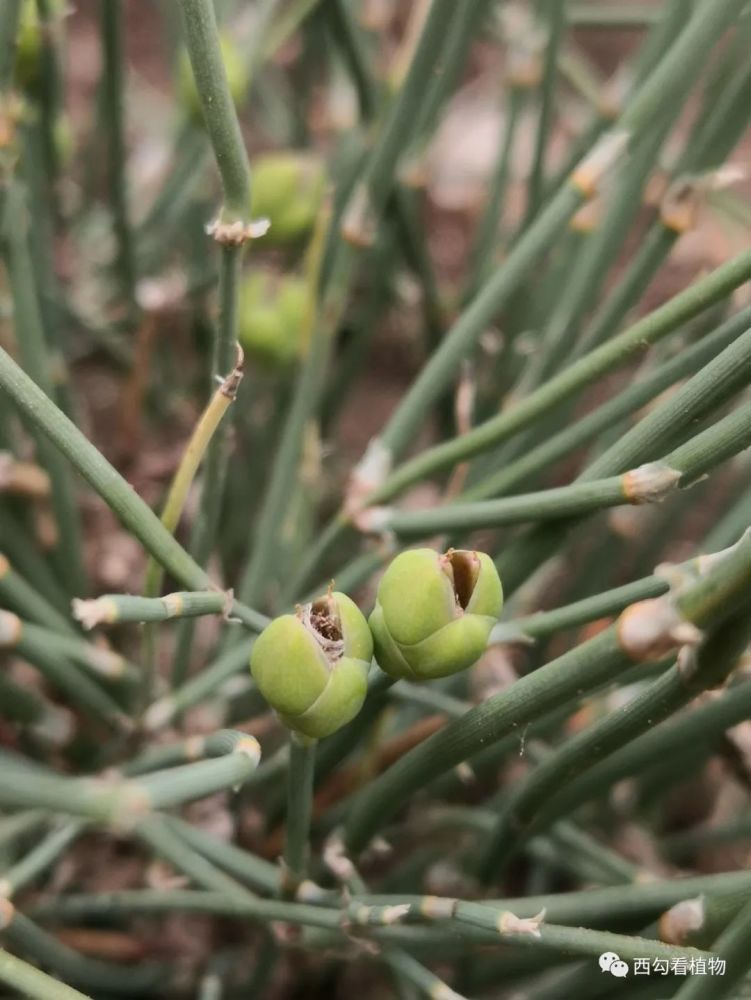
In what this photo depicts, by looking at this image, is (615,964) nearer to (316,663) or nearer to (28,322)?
(316,663)

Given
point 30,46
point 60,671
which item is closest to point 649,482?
point 60,671

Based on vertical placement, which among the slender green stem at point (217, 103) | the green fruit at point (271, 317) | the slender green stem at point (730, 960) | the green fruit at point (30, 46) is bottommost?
the slender green stem at point (730, 960)

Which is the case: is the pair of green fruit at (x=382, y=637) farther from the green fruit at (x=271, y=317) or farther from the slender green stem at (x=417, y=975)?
the green fruit at (x=271, y=317)

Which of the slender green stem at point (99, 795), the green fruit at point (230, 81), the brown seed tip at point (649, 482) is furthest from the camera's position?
the green fruit at point (230, 81)

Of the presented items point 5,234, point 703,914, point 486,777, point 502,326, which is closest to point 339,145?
point 502,326

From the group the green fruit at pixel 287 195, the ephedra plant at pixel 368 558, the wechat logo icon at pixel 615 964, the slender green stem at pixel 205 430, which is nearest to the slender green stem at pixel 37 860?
the ephedra plant at pixel 368 558

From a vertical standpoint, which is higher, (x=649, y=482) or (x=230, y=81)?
(x=230, y=81)

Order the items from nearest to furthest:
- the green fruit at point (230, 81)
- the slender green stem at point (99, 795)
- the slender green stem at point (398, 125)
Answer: the slender green stem at point (99, 795), the slender green stem at point (398, 125), the green fruit at point (230, 81)

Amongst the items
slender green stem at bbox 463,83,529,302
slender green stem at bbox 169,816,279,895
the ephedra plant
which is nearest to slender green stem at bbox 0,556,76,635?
the ephedra plant
